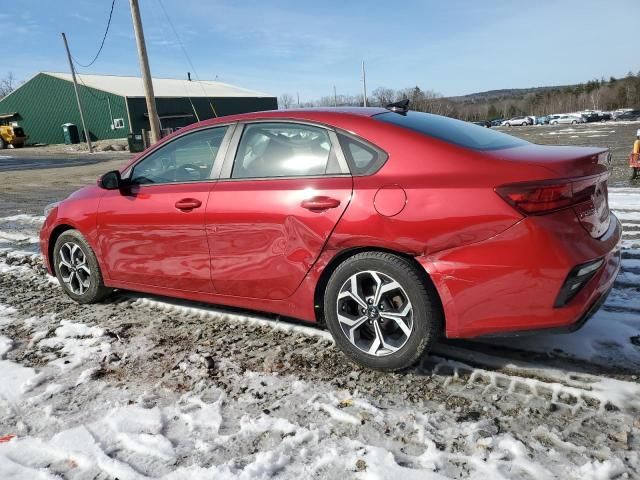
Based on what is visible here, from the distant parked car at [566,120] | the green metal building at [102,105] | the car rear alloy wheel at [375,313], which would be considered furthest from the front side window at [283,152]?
the distant parked car at [566,120]

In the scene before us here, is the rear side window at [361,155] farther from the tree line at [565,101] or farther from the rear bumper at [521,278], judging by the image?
the tree line at [565,101]

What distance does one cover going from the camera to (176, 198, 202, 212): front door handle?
352cm

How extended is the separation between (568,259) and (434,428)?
108 cm

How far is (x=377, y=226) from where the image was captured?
2.78 meters

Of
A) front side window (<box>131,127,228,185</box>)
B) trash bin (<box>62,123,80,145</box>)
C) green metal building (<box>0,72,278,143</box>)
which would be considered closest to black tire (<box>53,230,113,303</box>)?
front side window (<box>131,127,228,185</box>)

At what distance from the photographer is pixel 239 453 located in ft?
7.60

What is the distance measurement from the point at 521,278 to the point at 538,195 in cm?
43

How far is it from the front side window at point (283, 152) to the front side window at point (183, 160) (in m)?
0.27

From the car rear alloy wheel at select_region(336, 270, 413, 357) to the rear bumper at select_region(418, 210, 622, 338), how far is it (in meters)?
0.25

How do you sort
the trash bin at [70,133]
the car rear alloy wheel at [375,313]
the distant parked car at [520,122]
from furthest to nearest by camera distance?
the distant parked car at [520,122] < the trash bin at [70,133] < the car rear alloy wheel at [375,313]

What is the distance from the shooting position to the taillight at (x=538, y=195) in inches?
97.0

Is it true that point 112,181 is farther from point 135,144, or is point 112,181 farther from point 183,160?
point 135,144

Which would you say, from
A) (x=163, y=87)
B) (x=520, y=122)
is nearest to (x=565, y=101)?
(x=520, y=122)

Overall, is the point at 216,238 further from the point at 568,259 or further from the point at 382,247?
the point at 568,259
